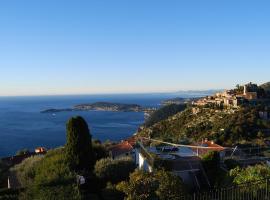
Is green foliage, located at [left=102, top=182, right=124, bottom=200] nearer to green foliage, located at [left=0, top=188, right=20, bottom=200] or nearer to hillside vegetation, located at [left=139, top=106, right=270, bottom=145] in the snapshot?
green foliage, located at [left=0, top=188, right=20, bottom=200]

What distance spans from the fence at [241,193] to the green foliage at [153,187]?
3139 mm

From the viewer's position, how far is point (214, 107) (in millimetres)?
67500

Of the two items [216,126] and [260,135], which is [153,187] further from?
[216,126]

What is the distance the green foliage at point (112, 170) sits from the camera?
1695 centimetres

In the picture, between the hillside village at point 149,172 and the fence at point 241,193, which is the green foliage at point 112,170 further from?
the fence at point 241,193

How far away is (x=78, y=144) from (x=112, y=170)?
7.08 feet

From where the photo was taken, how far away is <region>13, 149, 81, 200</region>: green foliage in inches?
533

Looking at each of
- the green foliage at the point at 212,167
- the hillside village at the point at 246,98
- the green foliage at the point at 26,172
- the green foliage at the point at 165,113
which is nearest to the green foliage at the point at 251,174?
the green foliage at the point at 212,167

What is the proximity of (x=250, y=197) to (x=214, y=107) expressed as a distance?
190 ft

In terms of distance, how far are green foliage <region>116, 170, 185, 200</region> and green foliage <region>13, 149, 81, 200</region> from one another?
1.72 meters

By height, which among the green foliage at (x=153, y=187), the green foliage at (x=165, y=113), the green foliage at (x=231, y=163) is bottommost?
the green foliage at (x=165, y=113)

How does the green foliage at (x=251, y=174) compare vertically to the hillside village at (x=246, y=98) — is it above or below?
below

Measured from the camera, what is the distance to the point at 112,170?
672 inches

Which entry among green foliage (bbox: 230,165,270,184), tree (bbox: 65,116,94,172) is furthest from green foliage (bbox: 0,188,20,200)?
green foliage (bbox: 230,165,270,184)
